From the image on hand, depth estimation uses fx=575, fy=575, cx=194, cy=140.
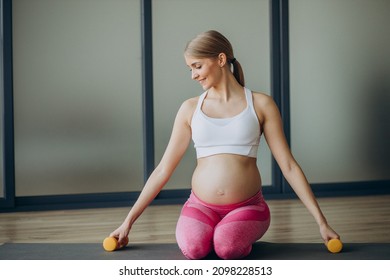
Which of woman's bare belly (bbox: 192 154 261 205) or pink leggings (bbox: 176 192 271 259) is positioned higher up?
woman's bare belly (bbox: 192 154 261 205)

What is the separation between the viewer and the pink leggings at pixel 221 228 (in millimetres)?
1902

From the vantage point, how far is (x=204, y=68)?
6.57ft

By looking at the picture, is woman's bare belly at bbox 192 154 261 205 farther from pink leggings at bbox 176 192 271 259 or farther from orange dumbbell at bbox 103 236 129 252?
orange dumbbell at bbox 103 236 129 252

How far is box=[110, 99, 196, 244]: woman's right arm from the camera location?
210cm

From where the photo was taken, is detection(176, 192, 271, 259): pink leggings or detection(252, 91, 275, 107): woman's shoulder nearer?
detection(176, 192, 271, 259): pink leggings

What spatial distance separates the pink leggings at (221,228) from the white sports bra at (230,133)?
0.18 meters

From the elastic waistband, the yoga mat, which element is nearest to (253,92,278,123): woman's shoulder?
the elastic waistband

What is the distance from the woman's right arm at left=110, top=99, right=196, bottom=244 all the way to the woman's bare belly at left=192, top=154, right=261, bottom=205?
0.14 m

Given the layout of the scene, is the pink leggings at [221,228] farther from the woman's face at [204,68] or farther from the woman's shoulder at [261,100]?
the woman's face at [204,68]

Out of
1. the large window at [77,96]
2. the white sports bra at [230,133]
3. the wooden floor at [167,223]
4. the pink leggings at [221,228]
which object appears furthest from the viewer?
the large window at [77,96]

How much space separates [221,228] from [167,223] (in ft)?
4.11

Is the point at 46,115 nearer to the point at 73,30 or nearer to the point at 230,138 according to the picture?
the point at 73,30

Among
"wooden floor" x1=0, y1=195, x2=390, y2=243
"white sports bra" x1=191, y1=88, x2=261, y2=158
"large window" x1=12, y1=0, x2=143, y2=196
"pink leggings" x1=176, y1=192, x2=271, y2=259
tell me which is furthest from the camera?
→ "large window" x1=12, y1=0, x2=143, y2=196

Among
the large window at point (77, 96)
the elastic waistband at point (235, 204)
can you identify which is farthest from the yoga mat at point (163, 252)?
the large window at point (77, 96)
